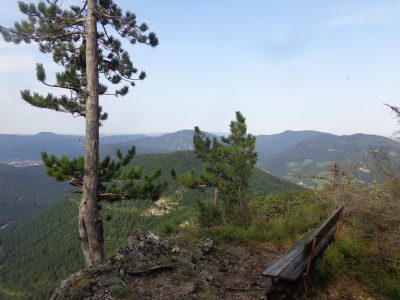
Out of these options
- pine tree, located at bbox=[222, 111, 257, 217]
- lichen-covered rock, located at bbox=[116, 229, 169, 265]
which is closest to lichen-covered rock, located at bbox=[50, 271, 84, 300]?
lichen-covered rock, located at bbox=[116, 229, 169, 265]

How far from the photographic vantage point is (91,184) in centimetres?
1117

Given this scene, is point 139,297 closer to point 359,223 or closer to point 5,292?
point 359,223

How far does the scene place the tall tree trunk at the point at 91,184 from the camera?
11.1 meters

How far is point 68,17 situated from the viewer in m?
12.1

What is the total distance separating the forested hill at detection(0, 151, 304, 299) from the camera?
123750mm

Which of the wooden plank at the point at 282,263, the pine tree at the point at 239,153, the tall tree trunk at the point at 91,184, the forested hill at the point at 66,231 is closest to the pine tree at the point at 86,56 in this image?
the tall tree trunk at the point at 91,184

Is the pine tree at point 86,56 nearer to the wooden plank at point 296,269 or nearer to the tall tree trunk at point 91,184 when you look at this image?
the tall tree trunk at point 91,184

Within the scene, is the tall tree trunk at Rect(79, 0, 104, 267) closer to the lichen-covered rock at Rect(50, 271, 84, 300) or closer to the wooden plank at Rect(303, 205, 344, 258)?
the lichen-covered rock at Rect(50, 271, 84, 300)

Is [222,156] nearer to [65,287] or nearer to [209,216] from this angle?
[209,216]

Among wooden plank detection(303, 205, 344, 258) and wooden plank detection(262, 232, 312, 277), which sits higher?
wooden plank detection(303, 205, 344, 258)

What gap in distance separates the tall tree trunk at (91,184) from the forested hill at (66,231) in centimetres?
9457

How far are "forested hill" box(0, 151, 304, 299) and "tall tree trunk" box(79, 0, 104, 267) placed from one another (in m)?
94.6

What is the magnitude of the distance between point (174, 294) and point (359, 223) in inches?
174

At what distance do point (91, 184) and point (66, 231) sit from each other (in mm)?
155028
